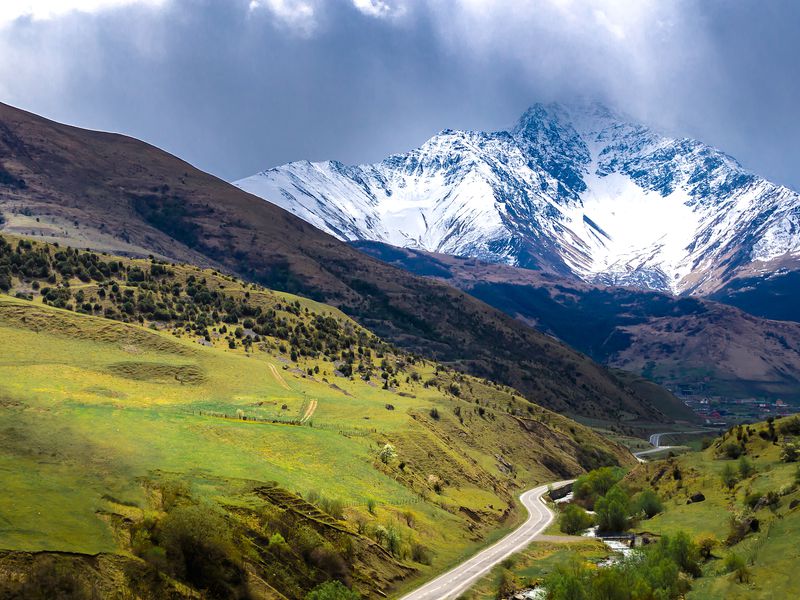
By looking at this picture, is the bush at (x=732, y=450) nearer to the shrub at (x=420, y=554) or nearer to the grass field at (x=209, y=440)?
the grass field at (x=209, y=440)

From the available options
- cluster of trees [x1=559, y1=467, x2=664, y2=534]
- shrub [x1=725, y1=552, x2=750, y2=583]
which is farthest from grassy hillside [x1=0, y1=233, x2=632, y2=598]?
shrub [x1=725, y1=552, x2=750, y2=583]

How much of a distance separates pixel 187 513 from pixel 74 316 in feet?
206

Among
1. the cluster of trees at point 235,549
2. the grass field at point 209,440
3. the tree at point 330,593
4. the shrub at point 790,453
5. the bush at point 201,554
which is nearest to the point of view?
the cluster of trees at point 235,549

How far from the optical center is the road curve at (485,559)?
53844 millimetres

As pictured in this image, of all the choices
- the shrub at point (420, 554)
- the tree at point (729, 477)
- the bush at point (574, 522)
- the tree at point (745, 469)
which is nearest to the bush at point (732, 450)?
the tree at point (745, 469)

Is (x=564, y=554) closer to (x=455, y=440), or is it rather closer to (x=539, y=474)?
(x=455, y=440)

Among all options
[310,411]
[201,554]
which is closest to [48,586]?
[201,554]

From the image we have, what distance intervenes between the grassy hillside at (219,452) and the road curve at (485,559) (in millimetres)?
1665

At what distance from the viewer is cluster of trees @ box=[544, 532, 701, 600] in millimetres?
44125

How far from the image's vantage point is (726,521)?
68.0 metres

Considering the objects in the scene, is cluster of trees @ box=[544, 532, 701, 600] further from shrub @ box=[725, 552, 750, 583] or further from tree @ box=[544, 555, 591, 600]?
shrub @ box=[725, 552, 750, 583]

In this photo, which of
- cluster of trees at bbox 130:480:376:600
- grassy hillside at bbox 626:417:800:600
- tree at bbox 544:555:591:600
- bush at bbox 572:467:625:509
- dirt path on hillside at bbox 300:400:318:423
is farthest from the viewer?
bush at bbox 572:467:625:509

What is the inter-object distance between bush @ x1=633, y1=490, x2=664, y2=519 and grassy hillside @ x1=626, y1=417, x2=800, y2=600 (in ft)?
4.01

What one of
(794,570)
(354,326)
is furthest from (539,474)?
(794,570)
